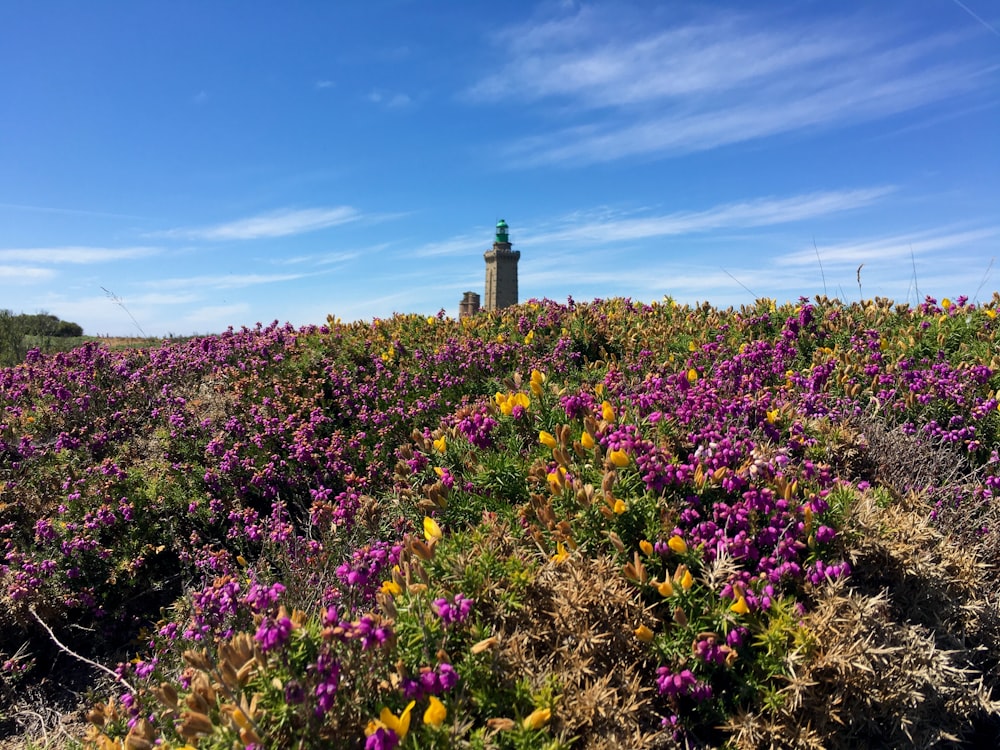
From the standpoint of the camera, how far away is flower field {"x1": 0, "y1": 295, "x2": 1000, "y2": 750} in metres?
2.13

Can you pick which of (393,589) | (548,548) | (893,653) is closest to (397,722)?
(393,589)

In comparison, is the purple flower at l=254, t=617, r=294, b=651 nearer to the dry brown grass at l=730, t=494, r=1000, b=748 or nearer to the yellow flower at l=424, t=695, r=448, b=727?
the yellow flower at l=424, t=695, r=448, b=727

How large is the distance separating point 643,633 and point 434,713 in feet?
2.82

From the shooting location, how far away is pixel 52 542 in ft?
14.5

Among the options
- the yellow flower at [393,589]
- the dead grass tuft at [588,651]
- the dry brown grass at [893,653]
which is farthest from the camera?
the yellow flower at [393,589]

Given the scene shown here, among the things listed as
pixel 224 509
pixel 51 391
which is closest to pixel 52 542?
pixel 224 509

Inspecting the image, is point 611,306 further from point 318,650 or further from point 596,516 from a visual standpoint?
point 318,650

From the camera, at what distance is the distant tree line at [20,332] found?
11852mm

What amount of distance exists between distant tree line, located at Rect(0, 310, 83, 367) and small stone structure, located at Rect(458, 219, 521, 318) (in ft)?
77.2

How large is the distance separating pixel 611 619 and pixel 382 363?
4416mm

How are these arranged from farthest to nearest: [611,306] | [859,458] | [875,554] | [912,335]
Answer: [611,306] < [912,335] < [859,458] < [875,554]

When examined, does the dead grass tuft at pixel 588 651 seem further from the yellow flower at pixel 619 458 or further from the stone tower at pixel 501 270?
the stone tower at pixel 501 270

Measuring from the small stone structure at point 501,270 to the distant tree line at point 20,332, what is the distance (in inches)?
926

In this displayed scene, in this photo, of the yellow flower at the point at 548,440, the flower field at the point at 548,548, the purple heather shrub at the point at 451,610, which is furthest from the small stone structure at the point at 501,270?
the purple heather shrub at the point at 451,610
